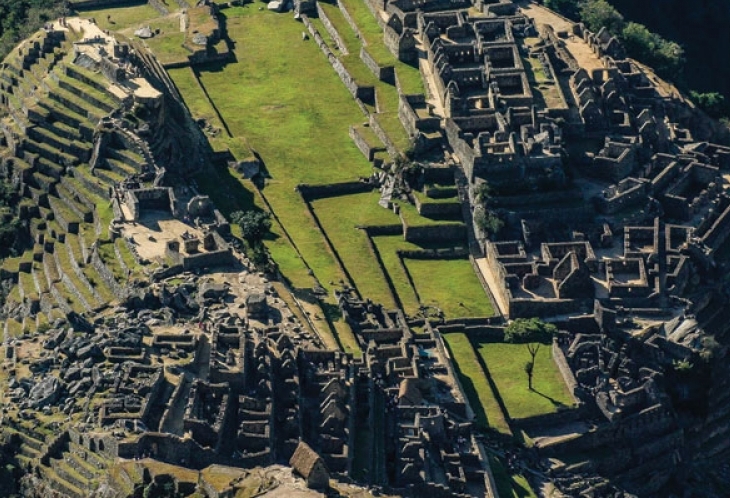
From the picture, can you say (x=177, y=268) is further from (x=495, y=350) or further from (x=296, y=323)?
(x=495, y=350)

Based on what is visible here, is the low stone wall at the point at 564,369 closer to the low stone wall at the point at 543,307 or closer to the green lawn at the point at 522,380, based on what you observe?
the green lawn at the point at 522,380

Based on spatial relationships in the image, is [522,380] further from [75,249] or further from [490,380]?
[75,249]

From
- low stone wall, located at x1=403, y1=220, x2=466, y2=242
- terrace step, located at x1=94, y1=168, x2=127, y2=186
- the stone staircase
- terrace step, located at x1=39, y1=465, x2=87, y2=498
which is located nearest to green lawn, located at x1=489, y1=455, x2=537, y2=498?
low stone wall, located at x1=403, y1=220, x2=466, y2=242

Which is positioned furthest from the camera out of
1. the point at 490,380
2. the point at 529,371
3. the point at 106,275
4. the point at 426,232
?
the point at 426,232

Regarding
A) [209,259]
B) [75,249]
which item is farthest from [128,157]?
[209,259]

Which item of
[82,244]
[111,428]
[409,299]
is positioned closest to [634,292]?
[409,299]

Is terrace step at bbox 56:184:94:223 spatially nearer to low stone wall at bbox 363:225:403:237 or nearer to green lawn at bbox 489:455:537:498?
low stone wall at bbox 363:225:403:237
